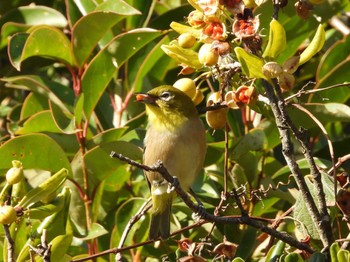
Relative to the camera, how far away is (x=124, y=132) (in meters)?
3.08

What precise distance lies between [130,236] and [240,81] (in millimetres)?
904

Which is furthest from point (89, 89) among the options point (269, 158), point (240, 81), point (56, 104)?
point (240, 81)

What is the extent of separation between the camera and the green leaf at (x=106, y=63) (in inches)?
118

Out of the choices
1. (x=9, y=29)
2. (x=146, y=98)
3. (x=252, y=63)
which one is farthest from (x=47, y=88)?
(x=252, y=63)

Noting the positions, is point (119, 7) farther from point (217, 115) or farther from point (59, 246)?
point (59, 246)

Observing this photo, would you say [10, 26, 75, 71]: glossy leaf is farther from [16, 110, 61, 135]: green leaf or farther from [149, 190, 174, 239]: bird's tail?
[149, 190, 174, 239]: bird's tail

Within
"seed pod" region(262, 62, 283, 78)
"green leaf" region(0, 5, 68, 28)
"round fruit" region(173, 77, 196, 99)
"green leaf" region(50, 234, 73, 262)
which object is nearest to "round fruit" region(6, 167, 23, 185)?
"green leaf" region(50, 234, 73, 262)

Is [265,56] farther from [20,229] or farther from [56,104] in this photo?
[56,104]

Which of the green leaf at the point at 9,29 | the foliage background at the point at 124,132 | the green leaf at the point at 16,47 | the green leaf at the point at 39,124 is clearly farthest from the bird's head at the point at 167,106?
the green leaf at the point at 9,29

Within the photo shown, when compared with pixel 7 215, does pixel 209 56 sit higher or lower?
higher

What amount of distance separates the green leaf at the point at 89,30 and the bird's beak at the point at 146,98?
0.28 m

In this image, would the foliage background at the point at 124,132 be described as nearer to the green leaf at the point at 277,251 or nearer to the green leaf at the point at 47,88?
the green leaf at the point at 47,88

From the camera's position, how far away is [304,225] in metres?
2.28

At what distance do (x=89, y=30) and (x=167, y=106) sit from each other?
0.39 metres
